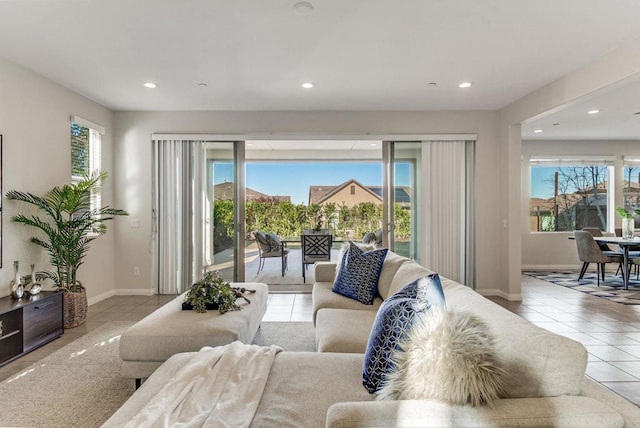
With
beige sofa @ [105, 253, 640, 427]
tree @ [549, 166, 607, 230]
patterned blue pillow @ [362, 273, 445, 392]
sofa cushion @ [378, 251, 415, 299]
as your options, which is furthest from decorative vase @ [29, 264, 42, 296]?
tree @ [549, 166, 607, 230]

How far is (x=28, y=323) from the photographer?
321 cm

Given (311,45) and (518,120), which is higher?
(311,45)

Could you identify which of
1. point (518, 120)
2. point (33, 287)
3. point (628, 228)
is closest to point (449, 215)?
point (518, 120)

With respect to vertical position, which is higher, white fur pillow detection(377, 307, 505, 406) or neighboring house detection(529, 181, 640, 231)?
neighboring house detection(529, 181, 640, 231)

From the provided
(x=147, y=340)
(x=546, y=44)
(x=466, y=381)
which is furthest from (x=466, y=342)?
(x=546, y=44)

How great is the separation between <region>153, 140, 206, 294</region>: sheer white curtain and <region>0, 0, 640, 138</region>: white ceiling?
2.86 ft

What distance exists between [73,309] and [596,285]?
7516 mm

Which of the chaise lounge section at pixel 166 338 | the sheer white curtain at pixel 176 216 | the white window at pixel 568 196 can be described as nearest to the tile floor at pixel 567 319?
the sheer white curtain at pixel 176 216

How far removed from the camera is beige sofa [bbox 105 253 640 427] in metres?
1.08

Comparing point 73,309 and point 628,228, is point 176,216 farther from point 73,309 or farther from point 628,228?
point 628,228

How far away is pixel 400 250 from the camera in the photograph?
218 inches

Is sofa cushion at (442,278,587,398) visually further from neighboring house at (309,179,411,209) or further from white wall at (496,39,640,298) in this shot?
neighboring house at (309,179,411,209)

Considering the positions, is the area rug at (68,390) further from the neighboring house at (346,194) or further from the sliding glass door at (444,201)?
the neighboring house at (346,194)

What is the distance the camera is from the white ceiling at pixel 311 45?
2660mm
